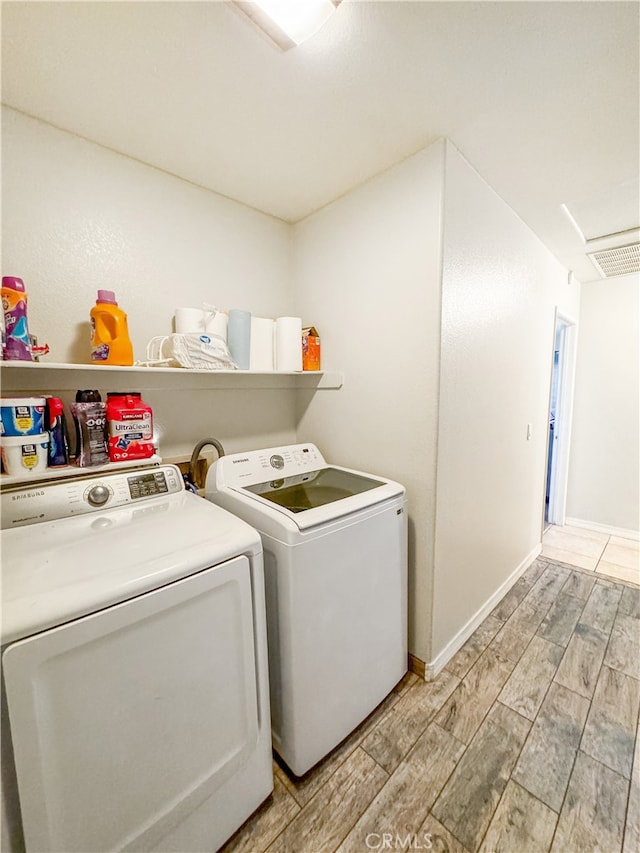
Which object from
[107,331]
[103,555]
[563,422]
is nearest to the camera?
[103,555]

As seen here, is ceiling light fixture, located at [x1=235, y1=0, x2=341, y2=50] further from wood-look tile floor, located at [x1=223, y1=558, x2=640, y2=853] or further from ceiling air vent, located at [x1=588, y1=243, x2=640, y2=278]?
ceiling air vent, located at [x1=588, y1=243, x2=640, y2=278]

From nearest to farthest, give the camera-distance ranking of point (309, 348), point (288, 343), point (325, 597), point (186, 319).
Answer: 1. point (325, 597)
2. point (186, 319)
3. point (288, 343)
4. point (309, 348)

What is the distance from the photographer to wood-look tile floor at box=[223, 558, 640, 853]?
109 centimetres

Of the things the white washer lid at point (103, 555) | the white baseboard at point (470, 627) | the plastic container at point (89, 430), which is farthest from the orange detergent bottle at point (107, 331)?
the white baseboard at point (470, 627)

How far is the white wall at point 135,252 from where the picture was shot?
1.31 metres

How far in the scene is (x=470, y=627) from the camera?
1945 millimetres

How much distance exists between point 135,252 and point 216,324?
0.47 meters

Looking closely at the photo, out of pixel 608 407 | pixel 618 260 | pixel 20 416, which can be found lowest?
pixel 608 407

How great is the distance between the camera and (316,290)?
2.03 metres

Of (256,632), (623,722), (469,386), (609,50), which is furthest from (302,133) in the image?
(623,722)

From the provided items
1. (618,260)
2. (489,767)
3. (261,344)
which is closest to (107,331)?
(261,344)

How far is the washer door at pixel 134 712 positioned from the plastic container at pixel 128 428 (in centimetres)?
68

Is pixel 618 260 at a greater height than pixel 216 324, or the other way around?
pixel 618 260

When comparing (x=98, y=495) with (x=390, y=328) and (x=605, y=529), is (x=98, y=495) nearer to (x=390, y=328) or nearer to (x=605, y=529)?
(x=390, y=328)
